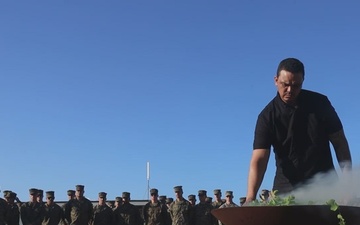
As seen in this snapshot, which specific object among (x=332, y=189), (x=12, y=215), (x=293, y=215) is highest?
(x=12, y=215)

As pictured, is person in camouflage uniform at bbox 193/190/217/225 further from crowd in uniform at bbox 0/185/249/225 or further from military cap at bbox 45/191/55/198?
military cap at bbox 45/191/55/198

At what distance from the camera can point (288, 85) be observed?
3928mm

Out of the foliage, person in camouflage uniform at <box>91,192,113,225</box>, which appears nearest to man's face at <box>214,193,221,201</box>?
person in camouflage uniform at <box>91,192,113,225</box>

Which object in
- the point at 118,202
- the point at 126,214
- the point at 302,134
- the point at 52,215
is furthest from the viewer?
the point at 118,202

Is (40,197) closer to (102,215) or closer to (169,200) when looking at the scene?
(102,215)

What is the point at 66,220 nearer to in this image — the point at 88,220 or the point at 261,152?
the point at 88,220

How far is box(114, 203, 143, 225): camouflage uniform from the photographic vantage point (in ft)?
65.3

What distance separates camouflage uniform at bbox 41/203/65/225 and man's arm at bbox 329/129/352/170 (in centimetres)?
1550

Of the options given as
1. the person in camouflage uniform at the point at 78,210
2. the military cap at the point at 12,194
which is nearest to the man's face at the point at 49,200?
the person in camouflage uniform at the point at 78,210

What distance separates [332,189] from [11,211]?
16174mm

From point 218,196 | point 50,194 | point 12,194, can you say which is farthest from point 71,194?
point 218,196

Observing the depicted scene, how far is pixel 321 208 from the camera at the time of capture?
118 inches

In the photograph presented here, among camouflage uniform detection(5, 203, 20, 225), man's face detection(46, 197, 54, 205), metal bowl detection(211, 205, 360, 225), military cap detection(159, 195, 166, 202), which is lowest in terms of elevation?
metal bowl detection(211, 205, 360, 225)

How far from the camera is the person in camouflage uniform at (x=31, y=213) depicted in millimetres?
18219
